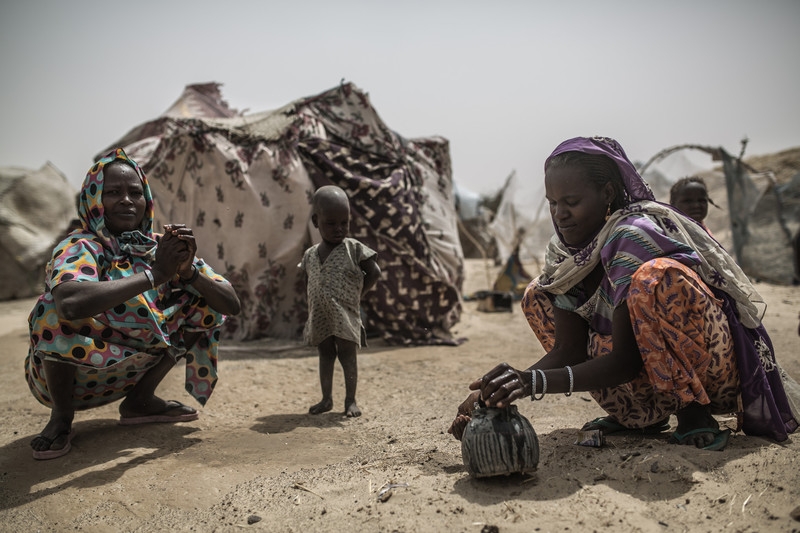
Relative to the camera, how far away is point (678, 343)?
6.57ft

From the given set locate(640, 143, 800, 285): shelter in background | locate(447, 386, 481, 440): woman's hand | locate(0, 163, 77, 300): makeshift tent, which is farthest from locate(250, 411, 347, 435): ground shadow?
locate(0, 163, 77, 300): makeshift tent

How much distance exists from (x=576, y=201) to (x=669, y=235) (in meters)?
0.33

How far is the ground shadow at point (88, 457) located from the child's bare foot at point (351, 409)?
0.76 metres

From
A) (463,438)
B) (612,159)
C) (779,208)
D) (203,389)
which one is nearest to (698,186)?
(612,159)

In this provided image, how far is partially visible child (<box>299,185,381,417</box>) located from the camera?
11.0 ft

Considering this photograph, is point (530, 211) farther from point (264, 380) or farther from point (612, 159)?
point (612, 159)

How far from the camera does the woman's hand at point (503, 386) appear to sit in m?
1.85

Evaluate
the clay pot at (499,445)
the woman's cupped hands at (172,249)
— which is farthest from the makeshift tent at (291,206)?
the clay pot at (499,445)

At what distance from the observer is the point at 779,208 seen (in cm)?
899

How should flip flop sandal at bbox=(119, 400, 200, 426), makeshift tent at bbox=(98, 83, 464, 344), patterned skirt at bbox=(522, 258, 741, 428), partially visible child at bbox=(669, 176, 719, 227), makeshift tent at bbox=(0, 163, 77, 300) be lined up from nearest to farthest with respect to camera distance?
1. patterned skirt at bbox=(522, 258, 741, 428)
2. flip flop sandal at bbox=(119, 400, 200, 426)
3. partially visible child at bbox=(669, 176, 719, 227)
4. makeshift tent at bbox=(98, 83, 464, 344)
5. makeshift tent at bbox=(0, 163, 77, 300)

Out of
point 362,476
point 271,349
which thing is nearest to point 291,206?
point 271,349

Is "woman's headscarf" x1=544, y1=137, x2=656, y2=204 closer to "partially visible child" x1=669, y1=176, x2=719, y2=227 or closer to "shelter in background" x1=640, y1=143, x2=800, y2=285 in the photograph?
"partially visible child" x1=669, y1=176, x2=719, y2=227

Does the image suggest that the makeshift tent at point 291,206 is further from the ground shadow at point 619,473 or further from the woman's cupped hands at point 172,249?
the ground shadow at point 619,473

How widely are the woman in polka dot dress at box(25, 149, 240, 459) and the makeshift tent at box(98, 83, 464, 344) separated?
2.38 meters
